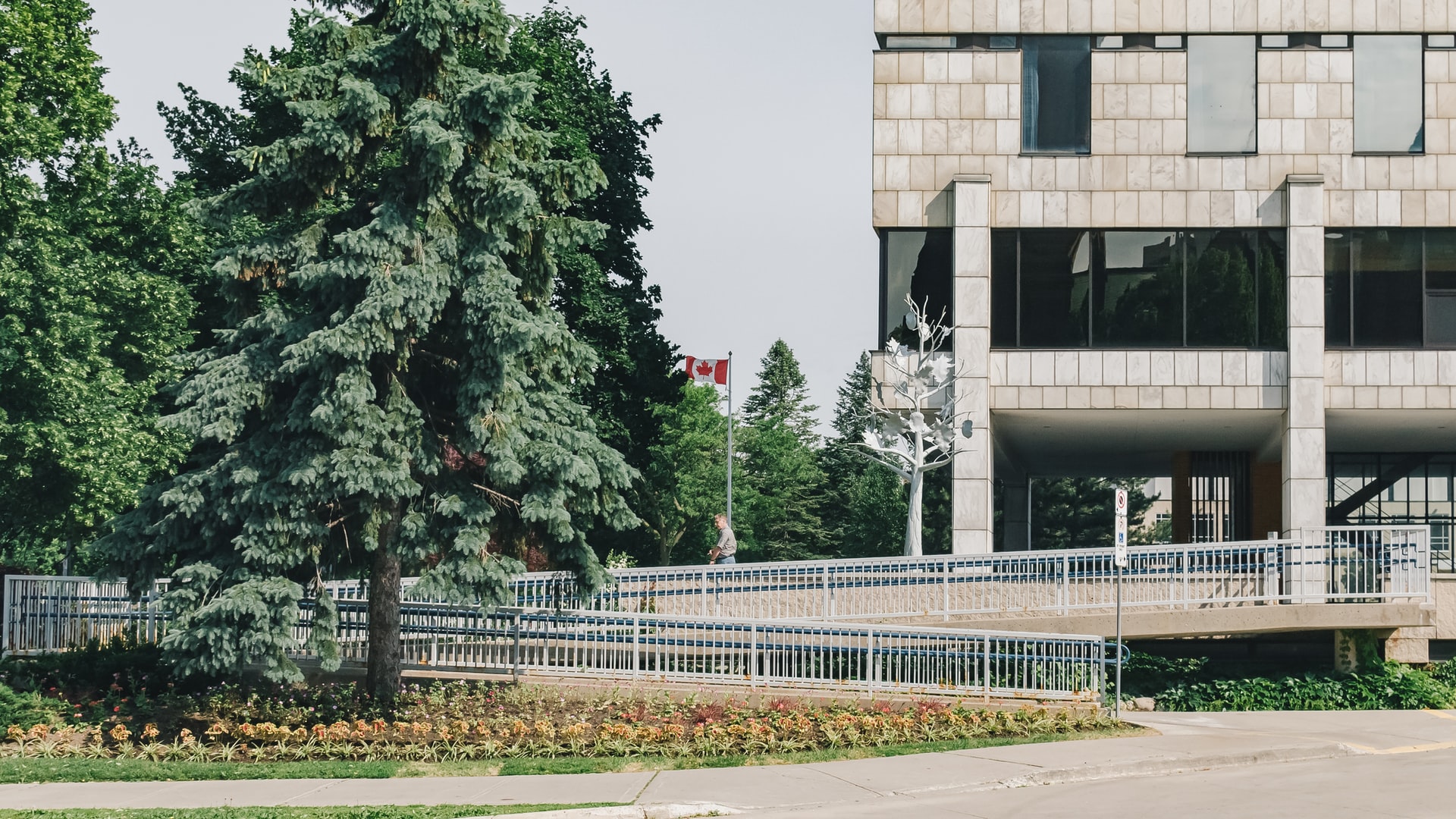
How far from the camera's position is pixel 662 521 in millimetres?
75375

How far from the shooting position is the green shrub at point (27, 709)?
18.1 m

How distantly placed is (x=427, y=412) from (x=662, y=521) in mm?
→ 56077

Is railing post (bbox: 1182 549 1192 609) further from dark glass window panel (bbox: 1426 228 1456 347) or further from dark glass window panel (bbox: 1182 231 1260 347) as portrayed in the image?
dark glass window panel (bbox: 1426 228 1456 347)

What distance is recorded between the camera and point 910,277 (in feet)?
97.0

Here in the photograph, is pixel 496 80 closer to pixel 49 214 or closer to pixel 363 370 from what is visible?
pixel 363 370

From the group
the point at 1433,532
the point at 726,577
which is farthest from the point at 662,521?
the point at 726,577

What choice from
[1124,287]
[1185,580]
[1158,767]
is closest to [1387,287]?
[1124,287]

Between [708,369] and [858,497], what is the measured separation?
34.6 meters

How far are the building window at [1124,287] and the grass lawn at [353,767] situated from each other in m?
14.3

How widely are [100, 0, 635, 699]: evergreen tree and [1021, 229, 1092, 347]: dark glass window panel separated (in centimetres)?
1201

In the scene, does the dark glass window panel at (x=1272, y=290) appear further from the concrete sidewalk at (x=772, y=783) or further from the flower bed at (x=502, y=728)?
the flower bed at (x=502, y=728)

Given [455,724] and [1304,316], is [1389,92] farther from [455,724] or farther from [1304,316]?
[455,724]

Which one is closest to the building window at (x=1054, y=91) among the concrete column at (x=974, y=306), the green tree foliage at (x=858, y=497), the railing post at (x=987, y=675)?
the concrete column at (x=974, y=306)

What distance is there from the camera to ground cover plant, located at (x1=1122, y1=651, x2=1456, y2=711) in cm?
2331
